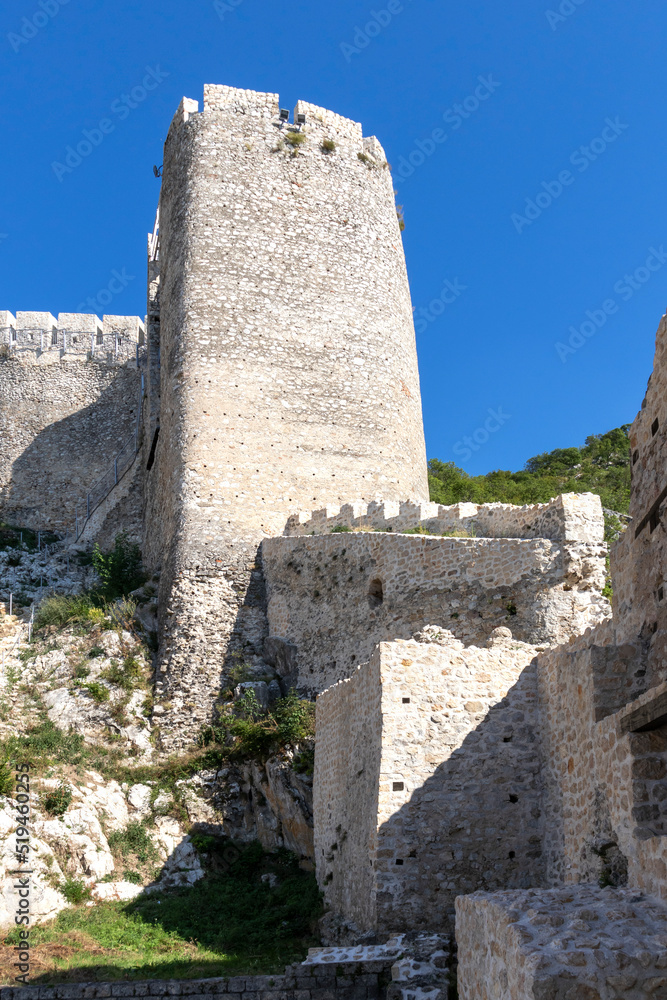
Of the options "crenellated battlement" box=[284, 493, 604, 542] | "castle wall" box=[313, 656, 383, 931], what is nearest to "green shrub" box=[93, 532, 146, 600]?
"crenellated battlement" box=[284, 493, 604, 542]

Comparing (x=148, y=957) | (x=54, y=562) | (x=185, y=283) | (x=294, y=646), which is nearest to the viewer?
(x=148, y=957)

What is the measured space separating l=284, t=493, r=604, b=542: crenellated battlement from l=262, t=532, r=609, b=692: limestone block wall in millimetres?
371

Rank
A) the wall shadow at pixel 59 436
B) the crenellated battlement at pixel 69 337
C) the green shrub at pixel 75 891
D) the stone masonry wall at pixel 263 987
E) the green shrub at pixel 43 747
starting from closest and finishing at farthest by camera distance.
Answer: the stone masonry wall at pixel 263 987 → the green shrub at pixel 75 891 → the green shrub at pixel 43 747 → the wall shadow at pixel 59 436 → the crenellated battlement at pixel 69 337

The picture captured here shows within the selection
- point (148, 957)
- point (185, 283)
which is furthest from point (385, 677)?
point (185, 283)

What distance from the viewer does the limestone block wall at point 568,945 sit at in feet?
18.3

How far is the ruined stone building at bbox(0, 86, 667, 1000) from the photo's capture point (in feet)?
25.2

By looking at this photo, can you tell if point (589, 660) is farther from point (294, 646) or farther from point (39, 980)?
point (294, 646)

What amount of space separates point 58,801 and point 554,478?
2344 centimetres

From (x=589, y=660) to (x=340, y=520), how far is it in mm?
9766

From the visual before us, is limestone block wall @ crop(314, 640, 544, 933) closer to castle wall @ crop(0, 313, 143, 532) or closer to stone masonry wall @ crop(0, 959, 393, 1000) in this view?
stone masonry wall @ crop(0, 959, 393, 1000)

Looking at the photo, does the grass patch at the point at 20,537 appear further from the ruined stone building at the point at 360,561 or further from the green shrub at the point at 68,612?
the green shrub at the point at 68,612

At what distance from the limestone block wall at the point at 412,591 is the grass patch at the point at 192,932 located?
3.71m

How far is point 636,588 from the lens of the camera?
26.5 ft

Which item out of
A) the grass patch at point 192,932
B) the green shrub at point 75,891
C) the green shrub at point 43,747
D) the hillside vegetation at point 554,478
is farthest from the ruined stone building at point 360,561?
the hillside vegetation at point 554,478
